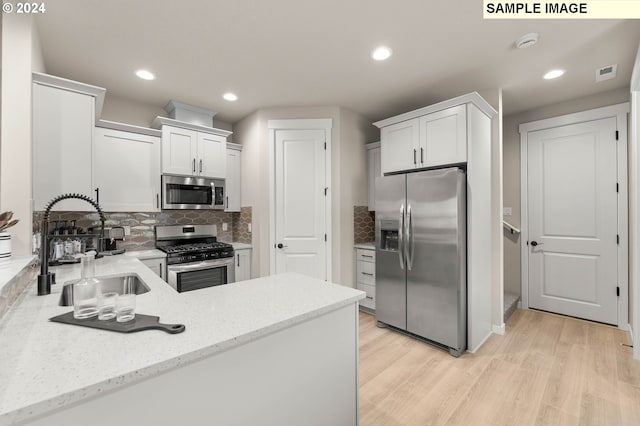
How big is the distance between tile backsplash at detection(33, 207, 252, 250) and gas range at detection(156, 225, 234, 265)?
77 mm

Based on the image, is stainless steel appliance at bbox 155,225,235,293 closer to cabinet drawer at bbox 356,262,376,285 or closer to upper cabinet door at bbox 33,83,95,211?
upper cabinet door at bbox 33,83,95,211

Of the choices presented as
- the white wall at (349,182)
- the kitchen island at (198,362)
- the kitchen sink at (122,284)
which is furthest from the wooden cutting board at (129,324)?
the white wall at (349,182)

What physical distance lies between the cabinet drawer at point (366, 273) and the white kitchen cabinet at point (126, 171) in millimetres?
2560

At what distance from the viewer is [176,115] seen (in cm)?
344

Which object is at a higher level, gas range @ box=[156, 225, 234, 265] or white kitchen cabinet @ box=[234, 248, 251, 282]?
gas range @ box=[156, 225, 234, 265]

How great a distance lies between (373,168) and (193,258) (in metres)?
2.56

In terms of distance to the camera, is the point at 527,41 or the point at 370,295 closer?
the point at 527,41

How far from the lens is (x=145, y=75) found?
2764mm

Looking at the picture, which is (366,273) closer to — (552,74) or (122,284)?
(122,284)

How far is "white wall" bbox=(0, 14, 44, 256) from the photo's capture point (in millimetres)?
1814

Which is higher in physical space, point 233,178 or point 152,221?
point 233,178

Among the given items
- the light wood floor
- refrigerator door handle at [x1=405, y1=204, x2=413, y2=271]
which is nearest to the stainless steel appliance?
the light wood floor

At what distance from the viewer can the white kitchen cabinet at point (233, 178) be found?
394 centimetres

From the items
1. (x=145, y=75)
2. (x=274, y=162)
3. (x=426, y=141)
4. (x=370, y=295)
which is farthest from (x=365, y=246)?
(x=145, y=75)
